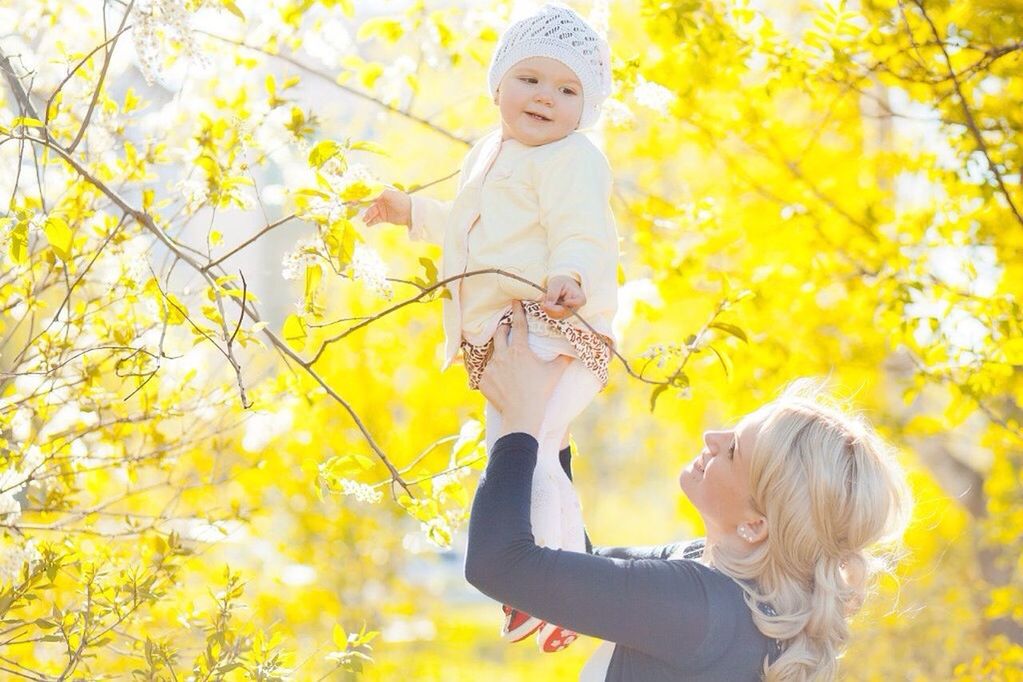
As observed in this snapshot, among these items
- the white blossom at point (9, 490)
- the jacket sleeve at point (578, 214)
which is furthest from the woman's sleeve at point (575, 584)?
the white blossom at point (9, 490)

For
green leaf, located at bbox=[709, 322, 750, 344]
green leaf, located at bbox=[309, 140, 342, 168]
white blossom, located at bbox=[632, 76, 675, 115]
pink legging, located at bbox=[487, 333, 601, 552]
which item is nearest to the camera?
green leaf, located at bbox=[309, 140, 342, 168]

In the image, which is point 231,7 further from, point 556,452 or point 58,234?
point 556,452

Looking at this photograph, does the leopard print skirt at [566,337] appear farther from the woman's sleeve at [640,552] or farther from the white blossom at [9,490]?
the white blossom at [9,490]

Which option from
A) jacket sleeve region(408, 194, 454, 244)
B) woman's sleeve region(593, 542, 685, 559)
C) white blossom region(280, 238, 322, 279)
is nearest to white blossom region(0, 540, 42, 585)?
white blossom region(280, 238, 322, 279)

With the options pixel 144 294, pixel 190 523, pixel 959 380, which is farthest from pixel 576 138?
pixel 959 380

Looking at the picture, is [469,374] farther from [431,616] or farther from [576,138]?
[431,616]

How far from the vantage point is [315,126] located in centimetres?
227

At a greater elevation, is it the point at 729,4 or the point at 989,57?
the point at 729,4

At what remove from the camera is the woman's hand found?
1.88m

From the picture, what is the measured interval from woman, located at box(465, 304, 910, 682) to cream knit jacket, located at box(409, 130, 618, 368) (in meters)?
0.08

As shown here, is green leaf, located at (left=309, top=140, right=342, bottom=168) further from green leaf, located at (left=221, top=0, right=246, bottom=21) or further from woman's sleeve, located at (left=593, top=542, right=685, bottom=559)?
woman's sleeve, located at (left=593, top=542, right=685, bottom=559)

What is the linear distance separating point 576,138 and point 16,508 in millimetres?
1106

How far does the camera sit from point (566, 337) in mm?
1953

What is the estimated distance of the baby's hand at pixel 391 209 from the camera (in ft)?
6.95
